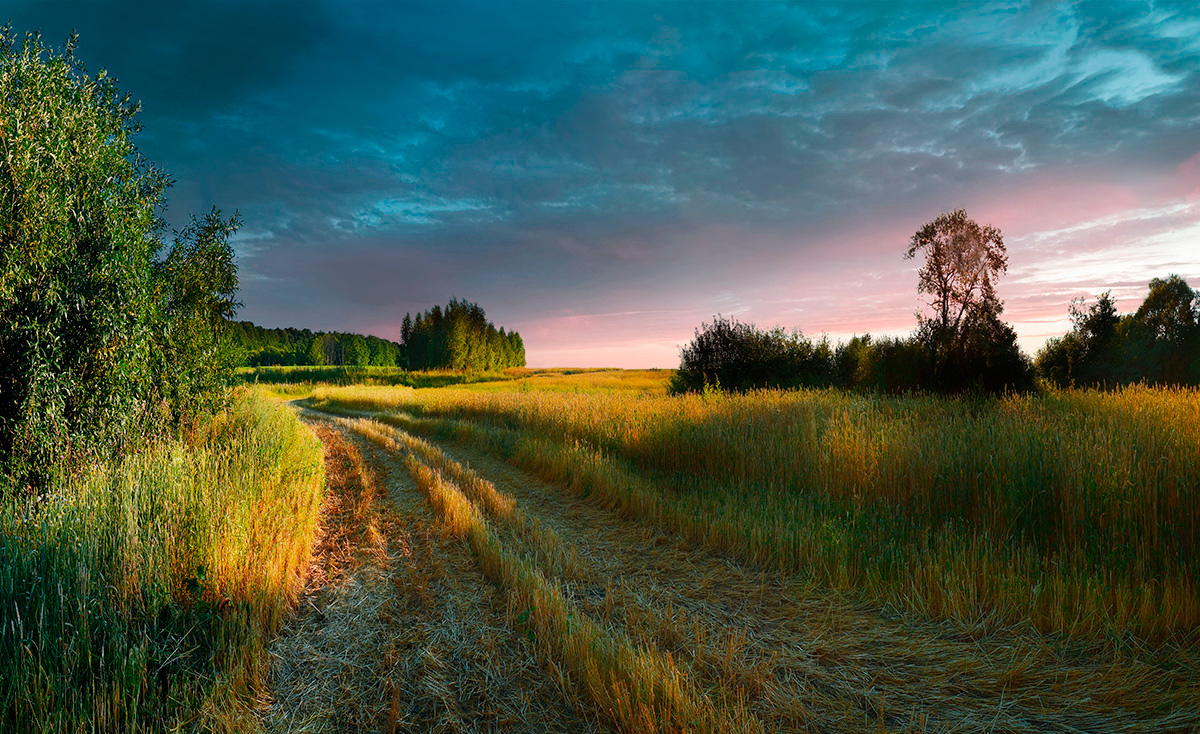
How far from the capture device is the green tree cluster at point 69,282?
7004 mm

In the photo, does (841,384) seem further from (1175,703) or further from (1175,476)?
(1175,703)

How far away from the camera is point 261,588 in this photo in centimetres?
459

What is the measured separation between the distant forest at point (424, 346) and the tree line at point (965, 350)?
A: 3439 cm

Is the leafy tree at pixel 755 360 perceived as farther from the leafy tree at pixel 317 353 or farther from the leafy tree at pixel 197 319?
the leafy tree at pixel 317 353

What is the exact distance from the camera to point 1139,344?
65.4ft

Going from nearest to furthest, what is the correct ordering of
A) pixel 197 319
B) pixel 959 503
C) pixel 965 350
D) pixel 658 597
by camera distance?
pixel 658 597 → pixel 959 503 → pixel 197 319 → pixel 965 350

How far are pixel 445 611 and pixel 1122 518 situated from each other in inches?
292

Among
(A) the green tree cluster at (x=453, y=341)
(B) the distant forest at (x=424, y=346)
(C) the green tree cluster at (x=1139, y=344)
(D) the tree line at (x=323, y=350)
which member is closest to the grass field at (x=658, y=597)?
(C) the green tree cluster at (x=1139, y=344)

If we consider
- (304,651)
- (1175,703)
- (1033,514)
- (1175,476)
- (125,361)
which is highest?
(125,361)

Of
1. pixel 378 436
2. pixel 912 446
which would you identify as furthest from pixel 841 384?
pixel 378 436

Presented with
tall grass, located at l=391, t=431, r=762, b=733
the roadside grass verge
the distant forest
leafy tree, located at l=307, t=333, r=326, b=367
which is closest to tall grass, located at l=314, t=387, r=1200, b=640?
the roadside grass verge

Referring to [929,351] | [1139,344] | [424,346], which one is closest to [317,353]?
[424,346]

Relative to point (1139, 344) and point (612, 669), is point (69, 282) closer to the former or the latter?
point (612, 669)

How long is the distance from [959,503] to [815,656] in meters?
4.03
